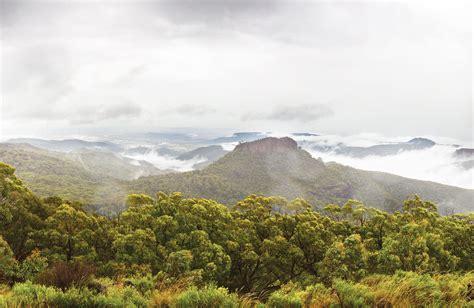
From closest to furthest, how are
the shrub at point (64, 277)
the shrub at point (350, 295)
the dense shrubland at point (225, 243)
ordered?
the shrub at point (350, 295)
the shrub at point (64, 277)
the dense shrubland at point (225, 243)

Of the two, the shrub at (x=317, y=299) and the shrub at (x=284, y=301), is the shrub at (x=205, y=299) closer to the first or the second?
the shrub at (x=284, y=301)

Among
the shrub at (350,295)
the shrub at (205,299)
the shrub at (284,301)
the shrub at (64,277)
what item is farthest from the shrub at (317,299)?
the shrub at (64,277)

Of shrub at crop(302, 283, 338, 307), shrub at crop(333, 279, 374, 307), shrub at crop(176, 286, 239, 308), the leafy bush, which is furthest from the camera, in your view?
shrub at crop(302, 283, 338, 307)

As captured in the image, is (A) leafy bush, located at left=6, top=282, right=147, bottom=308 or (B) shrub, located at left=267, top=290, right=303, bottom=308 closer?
(A) leafy bush, located at left=6, top=282, right=147, bottom=308

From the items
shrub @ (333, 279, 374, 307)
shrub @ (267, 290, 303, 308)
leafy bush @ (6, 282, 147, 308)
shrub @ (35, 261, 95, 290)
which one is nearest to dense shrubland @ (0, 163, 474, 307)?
shrub @ (333, 279, 374, 307)

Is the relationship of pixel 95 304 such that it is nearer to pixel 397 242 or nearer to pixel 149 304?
pixel 149 304

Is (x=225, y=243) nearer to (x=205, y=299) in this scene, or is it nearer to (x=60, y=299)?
(x=205, y=299)

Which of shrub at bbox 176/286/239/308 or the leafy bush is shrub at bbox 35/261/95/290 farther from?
shrub at bbox 176/286/239/308

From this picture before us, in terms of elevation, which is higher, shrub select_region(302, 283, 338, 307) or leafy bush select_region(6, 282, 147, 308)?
leafy bush select_region(6, 282, 147, 308)

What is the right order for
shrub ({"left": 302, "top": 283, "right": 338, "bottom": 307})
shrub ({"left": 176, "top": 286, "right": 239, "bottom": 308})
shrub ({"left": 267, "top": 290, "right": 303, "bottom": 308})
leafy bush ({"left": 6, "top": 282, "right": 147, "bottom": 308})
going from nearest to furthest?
leafy bush ({"left": 6, "top": 282, "right": 147, "bottom": 308})
shrub ({"left": 176, "top": 286, "right": 239, "bottom": 308})
shrub ({"left": 267, "top": 290, "right": 303, "bottom": 308})
shrub ({"left": 302, "top": 283, "right": 338, "bottom": 307})

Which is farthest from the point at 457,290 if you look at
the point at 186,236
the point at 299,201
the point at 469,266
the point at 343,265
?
the point at 299,201

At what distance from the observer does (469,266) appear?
2894 centimetres

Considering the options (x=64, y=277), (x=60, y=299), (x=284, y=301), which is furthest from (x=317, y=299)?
(x=64, y=277)

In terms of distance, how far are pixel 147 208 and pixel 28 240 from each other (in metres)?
9.30
